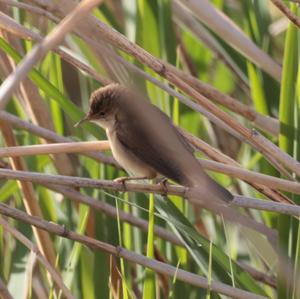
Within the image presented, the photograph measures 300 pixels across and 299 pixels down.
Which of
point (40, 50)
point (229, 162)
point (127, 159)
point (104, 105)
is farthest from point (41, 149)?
point (40, 50)

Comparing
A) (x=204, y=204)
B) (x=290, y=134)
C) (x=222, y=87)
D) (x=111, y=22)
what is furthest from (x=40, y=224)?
(x=222, y=87)

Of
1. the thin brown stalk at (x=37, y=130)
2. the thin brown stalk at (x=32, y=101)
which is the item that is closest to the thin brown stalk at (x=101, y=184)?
the thin brown stalk at (x=37, y=130)

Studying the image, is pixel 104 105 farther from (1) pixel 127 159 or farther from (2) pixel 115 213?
(2) pixel 115 213

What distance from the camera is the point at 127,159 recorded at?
253 centimetres

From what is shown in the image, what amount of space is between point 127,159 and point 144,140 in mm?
78

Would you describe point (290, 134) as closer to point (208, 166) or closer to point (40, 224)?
point (208, 166)

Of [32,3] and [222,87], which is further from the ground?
[222,87]

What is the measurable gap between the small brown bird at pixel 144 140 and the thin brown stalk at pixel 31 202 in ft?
1.01

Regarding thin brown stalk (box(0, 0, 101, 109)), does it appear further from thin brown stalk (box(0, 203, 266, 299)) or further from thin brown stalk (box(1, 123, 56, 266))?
thin brown stalk (box(1, 123, 56, 266))

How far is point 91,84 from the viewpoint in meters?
2.95

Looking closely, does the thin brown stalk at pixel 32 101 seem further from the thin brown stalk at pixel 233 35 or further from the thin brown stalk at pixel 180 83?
the thin brown stalk at pixel 233 35

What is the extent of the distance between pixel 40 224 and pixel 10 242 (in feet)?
2.47

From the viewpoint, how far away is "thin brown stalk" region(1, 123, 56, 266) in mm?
2723

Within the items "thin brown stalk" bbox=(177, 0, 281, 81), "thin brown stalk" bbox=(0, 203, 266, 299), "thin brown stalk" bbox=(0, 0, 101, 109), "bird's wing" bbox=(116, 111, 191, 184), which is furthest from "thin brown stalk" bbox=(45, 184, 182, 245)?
"thin brown stalk" bbox=(0, 0, 101, 109)
